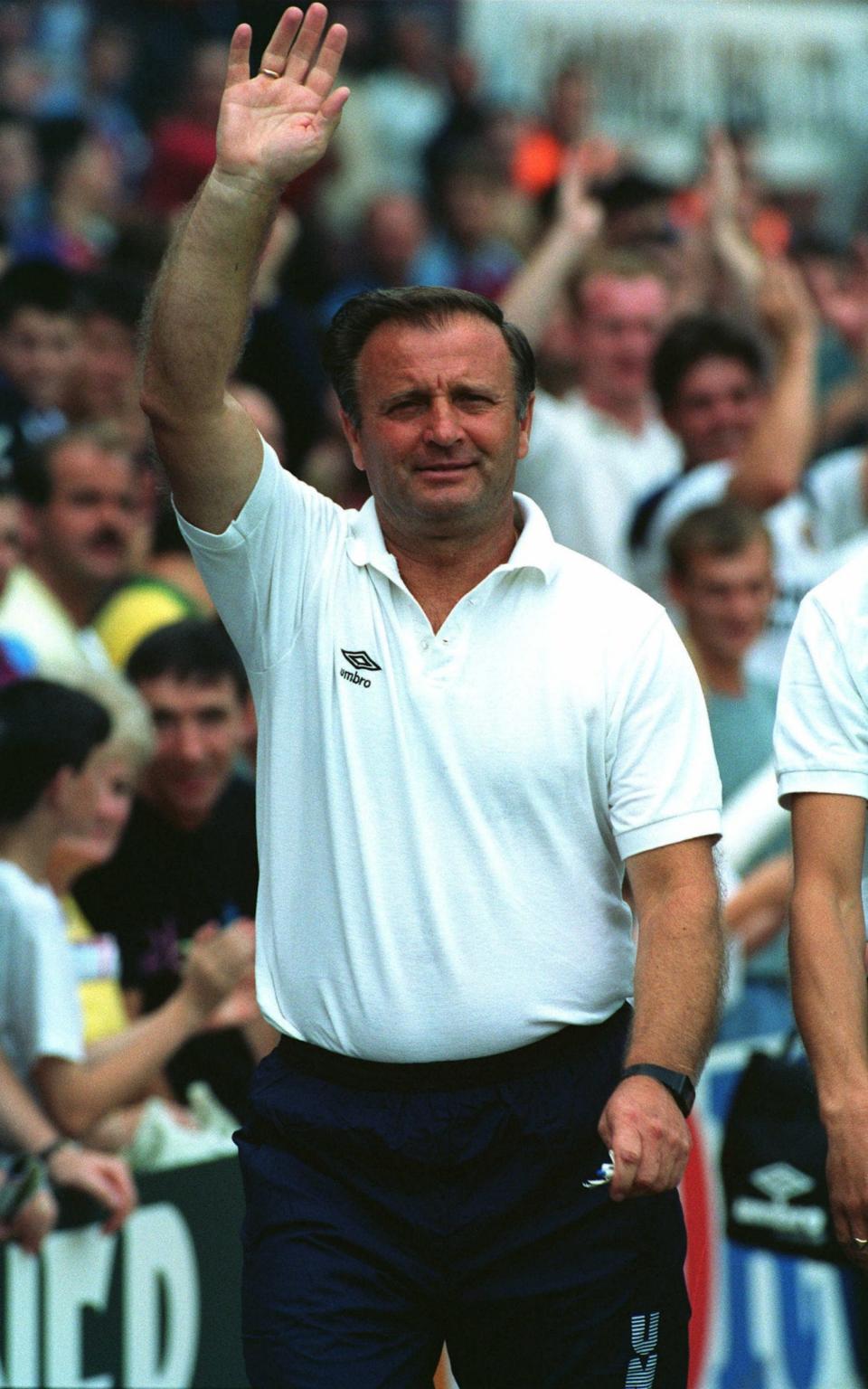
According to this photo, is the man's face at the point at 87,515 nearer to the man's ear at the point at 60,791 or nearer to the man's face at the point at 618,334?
the man's ear at the point at 60,791

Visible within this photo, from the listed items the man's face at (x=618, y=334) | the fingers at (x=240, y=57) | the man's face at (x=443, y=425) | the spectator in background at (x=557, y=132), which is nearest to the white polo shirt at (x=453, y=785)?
the man's face at (x=443, y=425)

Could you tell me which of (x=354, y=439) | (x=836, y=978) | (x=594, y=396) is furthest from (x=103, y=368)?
(x=836, y=978)

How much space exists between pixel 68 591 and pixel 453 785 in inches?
137

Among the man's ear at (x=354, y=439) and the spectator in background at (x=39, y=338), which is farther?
the spectator in background at (x=39, y=338)

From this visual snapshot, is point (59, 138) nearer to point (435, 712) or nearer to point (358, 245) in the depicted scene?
point (358, 245)

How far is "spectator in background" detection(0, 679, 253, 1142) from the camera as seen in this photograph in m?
5.12

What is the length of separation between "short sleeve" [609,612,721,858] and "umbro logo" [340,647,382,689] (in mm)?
409

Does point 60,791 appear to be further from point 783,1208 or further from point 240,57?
point 240,57

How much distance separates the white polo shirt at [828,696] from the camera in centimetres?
381

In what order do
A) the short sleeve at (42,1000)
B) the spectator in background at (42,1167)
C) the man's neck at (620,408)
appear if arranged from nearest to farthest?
1. the spectator in background at (42,1167)
2. the short sleeve at (42,1000)
3. the man's neck at (620,408)

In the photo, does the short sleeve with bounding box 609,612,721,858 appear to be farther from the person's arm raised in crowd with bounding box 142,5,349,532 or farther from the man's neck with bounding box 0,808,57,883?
the man's neck with bounding box 0,808,57,883

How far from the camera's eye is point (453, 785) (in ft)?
12.3

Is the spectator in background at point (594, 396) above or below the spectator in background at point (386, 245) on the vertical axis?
below

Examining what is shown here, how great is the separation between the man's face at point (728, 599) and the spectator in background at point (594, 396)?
1047mm
